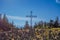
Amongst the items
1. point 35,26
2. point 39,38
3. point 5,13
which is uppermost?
point 5,13

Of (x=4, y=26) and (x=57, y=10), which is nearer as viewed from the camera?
(x=4, y=26)

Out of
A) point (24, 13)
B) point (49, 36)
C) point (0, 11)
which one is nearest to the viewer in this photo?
point (0, 11)

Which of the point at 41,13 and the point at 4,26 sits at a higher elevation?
the point at 41,13

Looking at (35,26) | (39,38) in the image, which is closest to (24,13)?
(35,26)

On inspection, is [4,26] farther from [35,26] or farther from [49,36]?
[49,36]

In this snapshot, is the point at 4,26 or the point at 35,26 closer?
the point at 4,26

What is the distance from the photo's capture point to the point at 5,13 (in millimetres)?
1836

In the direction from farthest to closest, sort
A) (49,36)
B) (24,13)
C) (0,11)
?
1. (49,36)
2. (24,13)
3. (0,11)

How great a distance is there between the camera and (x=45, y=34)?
6.73 ft

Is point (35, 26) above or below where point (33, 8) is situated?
below

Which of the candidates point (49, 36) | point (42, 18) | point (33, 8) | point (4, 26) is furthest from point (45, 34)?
point (4, 26)

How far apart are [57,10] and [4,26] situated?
0.70m

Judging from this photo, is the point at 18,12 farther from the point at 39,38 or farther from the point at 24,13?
the point at 39,38

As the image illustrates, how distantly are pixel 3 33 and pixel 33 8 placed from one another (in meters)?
0.45
